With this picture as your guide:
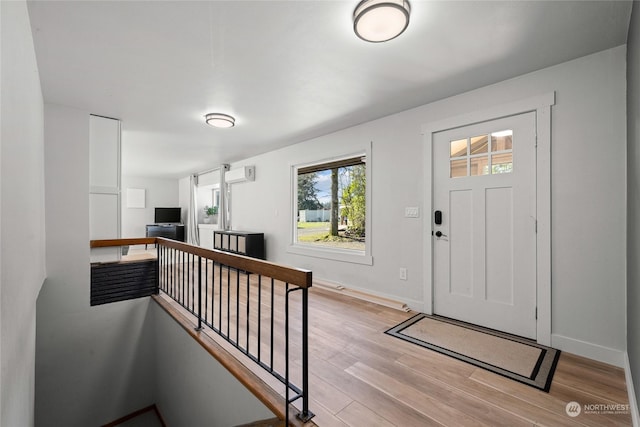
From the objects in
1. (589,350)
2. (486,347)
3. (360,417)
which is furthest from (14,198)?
(589,350)

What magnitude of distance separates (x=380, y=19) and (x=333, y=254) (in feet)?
9.87

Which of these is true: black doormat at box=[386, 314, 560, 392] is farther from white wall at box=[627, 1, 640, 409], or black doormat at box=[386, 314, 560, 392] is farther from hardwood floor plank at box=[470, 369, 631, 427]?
white wall at box=[627, 1, 640, 409]

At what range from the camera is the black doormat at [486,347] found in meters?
1.92

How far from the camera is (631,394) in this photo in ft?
5.35

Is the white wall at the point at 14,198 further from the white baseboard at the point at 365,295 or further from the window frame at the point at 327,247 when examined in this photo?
the window frame at the point at 327,247

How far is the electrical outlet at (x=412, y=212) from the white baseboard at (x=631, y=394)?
183 cm

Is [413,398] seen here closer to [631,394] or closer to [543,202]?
[631,394]

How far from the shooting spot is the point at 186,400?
287cm

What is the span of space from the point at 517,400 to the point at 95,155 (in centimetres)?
464

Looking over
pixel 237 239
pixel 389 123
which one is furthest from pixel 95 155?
pixel 389 123

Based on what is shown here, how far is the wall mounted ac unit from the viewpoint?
5.68 metres

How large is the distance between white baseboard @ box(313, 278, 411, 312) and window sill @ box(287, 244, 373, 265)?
36cm

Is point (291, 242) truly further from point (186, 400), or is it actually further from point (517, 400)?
point (517, 400)

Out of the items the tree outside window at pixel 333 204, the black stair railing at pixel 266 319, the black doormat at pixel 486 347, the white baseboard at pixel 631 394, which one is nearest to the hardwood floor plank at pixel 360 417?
the black stair railing at pixel 266 319
